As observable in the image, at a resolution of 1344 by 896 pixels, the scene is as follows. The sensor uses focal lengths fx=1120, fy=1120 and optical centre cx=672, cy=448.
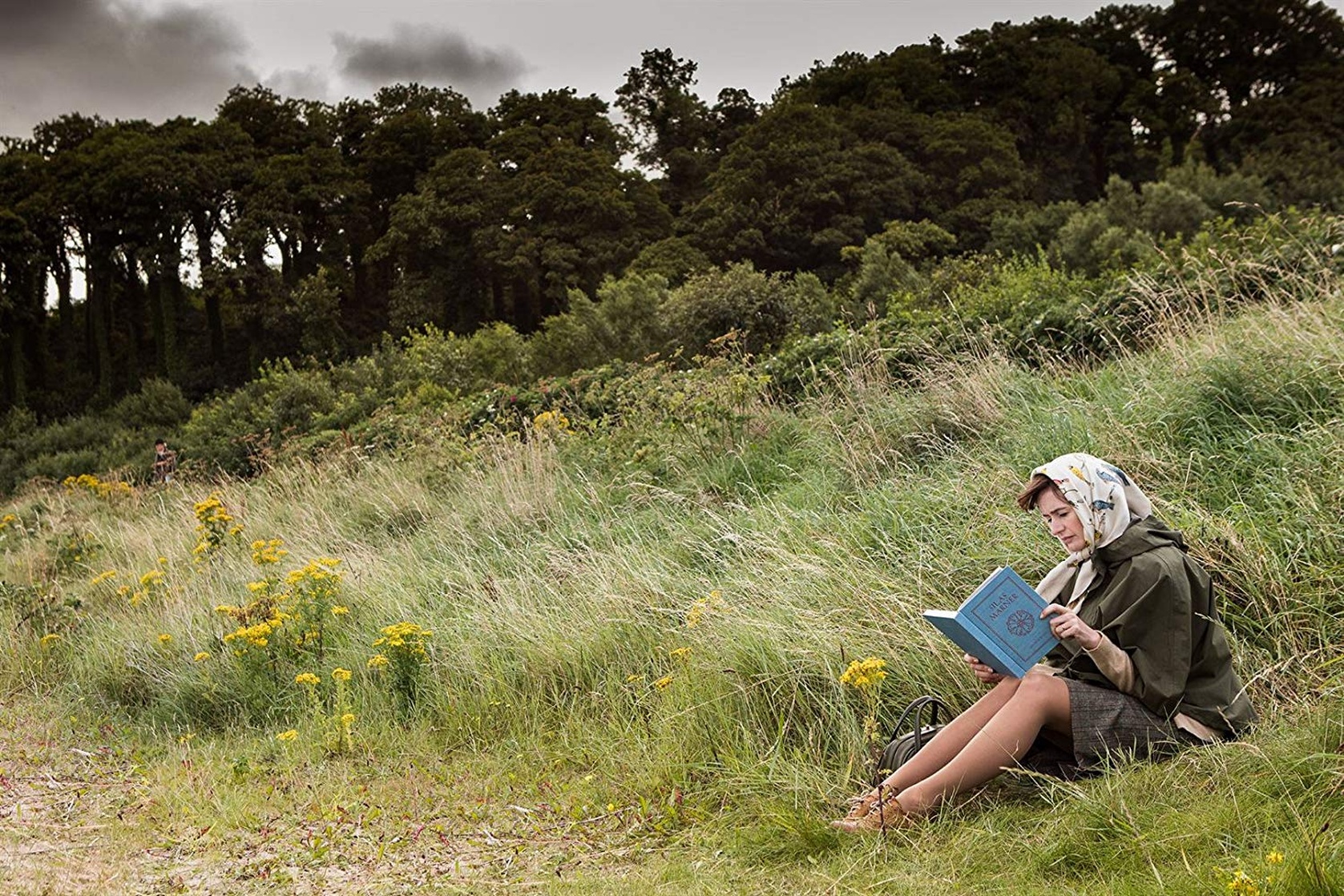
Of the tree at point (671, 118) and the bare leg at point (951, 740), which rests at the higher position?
the tree at point (671, 118)

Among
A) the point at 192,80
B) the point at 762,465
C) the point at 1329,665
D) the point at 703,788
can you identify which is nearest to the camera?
the point at 1329,665

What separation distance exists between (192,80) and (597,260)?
1228cm

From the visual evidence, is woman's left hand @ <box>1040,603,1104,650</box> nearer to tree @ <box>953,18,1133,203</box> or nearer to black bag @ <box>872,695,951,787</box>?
black bag @ <box>872,695,951,787</box>

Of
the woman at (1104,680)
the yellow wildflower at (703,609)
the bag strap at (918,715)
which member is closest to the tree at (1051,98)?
the yellow wildflower at (703,609)

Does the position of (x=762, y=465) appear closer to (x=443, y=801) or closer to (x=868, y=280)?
(x=443, y=801)

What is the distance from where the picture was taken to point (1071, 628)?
3510 mm

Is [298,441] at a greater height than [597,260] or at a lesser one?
lesser

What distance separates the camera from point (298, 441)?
14.9m

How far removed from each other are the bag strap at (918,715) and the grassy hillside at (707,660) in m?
0.12

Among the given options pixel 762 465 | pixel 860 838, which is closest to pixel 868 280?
pixel 762 465

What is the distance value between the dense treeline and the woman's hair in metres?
24.7

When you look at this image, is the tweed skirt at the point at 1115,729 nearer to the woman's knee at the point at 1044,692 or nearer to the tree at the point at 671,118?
the woman's knee at the point at 1044,692

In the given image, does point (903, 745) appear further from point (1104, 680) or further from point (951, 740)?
point (1104, 680)

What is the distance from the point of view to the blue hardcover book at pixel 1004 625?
353 centimetres
